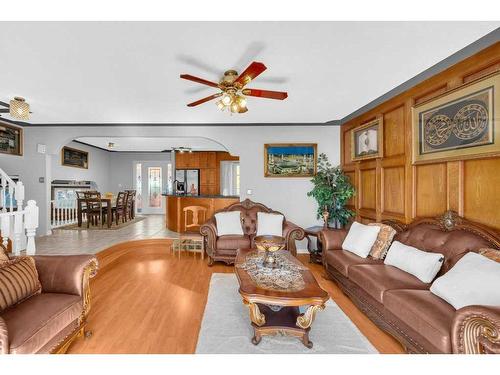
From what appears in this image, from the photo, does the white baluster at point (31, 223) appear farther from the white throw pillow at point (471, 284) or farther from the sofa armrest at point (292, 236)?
the white throw pillow at point (471, 284)

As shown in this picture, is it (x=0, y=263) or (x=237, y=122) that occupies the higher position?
(x=237, y=122)

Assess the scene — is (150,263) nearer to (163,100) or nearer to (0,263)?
(0,263)

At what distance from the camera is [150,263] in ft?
13.4

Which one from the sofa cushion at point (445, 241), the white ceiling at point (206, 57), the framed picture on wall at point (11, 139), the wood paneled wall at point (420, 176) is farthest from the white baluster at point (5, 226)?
the wood paneled wall at point (420, 176)

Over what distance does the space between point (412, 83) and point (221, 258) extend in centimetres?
367

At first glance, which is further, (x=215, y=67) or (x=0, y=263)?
(x=215, y=67)

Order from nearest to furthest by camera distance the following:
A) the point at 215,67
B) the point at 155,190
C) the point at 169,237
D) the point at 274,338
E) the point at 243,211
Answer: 1. the point at 274,338
2. the point at 215,67
3. the point at 243,211
4. the point at 169,237
5. the point at 155,190

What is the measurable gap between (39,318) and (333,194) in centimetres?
406

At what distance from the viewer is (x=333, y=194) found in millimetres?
4266

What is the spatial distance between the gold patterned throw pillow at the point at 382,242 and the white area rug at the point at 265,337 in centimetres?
82

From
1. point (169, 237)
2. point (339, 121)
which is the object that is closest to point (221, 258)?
point (169, 237)

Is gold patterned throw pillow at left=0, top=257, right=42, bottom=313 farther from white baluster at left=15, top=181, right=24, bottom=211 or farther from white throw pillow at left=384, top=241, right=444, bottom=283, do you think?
white throw pillow at left=384, top=241, right=444, bottom=283

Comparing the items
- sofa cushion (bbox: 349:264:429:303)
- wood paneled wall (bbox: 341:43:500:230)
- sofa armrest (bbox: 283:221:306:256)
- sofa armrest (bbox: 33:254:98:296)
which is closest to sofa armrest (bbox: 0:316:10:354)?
sofa armrest (bbox: 33:254:98:296)

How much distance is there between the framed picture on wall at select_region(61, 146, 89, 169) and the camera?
6906 mm
